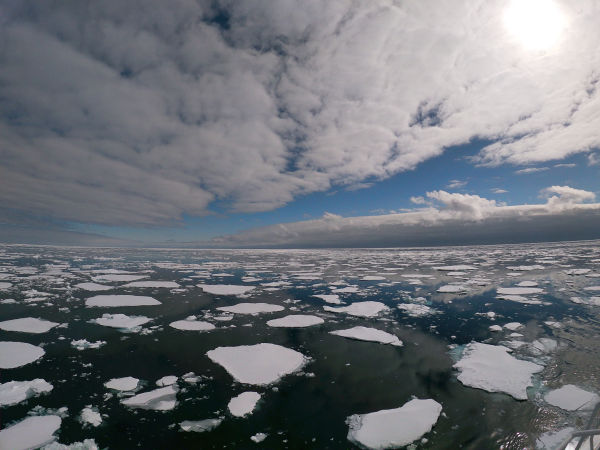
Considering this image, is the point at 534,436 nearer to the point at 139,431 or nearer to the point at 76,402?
the point at 139,431

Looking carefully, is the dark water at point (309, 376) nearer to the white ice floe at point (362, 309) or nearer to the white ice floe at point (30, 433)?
the white ice floe at point (30, 433)

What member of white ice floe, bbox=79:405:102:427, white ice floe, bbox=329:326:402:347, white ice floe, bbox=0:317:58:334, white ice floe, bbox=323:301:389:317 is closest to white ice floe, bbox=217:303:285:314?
white ice floe, bbox=323:301:389:317

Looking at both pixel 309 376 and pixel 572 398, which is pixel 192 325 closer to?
pixel 309 376

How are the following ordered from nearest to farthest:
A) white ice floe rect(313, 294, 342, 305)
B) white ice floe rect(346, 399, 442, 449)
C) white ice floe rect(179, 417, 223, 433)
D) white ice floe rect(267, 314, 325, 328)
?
white ice floe rect(346, 399, 442, 449)
white ice floe rect(179, 417, 223, 433)
white ice floe rect(267, 314, 325, 328)
white ice floe rect(313, 294, 342, 305)

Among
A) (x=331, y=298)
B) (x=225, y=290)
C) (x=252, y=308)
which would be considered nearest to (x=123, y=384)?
(x=252, y=308)

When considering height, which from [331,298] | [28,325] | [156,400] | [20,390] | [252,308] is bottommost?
[331,298]

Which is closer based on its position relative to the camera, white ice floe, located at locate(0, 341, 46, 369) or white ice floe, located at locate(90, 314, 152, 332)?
white ice floe, located at locate(0, 341, 46, 369)

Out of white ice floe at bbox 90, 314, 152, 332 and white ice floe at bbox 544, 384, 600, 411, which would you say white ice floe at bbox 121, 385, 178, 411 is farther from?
white ice floe at bbox 544, 384, 600, 411
